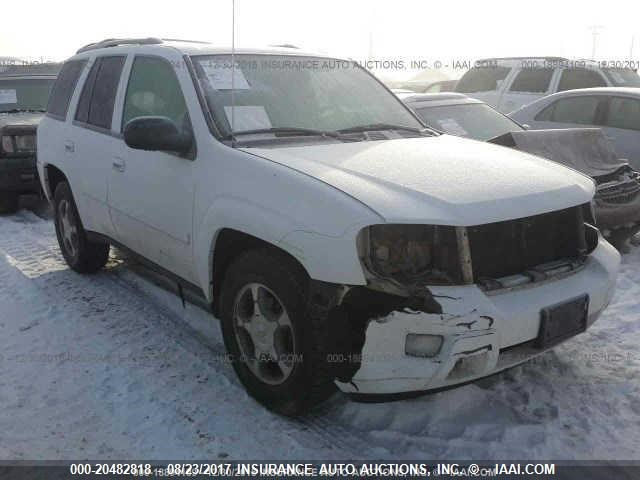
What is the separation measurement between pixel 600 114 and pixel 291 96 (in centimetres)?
497

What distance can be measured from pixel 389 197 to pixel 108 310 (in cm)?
265

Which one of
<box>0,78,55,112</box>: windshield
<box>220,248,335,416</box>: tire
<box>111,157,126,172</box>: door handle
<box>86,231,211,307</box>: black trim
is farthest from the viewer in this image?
<box>0,78,55,112</box>: windshield

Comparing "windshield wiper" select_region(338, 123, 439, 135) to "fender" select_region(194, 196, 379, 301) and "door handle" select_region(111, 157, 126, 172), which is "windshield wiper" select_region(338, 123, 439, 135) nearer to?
"fender" select_region(194, 196, 379, 301)

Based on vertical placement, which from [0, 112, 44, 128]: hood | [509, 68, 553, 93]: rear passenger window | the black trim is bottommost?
the black trim

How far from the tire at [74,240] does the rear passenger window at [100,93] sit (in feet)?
2.38

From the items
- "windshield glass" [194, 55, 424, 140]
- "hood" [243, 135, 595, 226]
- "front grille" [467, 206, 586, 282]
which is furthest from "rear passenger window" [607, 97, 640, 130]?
"front grille" [467, 206, 586, 282]

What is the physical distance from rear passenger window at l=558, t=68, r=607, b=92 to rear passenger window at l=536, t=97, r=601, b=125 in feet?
9.04

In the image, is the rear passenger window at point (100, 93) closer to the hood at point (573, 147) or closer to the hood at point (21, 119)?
the hood at point (21, 119)

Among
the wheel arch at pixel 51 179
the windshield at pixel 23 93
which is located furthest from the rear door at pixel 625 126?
the windshield at pixel 23 93

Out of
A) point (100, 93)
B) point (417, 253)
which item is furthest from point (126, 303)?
point (417, 253)

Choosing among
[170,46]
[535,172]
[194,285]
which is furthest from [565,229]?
[170,46]

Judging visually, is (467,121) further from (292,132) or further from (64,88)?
(64,88)

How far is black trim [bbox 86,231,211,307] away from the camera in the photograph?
141 inches

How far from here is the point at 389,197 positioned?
8.55ft
